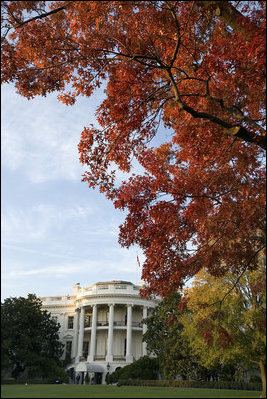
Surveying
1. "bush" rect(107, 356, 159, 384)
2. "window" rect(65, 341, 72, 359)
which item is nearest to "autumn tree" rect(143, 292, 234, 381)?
"bush" rect(107, 356, 159, 384)

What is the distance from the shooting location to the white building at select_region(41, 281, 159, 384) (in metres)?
46.2

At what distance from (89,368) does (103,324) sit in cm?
882

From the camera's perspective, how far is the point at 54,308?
178ft

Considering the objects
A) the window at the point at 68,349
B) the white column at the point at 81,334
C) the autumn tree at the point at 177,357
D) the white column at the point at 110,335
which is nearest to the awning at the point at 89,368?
the white column at the point at 110,335

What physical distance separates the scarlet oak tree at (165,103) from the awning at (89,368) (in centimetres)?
3471

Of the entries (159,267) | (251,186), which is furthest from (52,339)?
(251,186)

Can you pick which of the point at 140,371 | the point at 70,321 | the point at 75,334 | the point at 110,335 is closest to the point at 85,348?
the point at 75,334

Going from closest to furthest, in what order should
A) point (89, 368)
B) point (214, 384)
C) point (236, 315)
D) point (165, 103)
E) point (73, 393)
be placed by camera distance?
1. point (73, 393)
2. point (165, 103)
3. point (236, 315)
4. point (214, 384)
5. point (89, 368)

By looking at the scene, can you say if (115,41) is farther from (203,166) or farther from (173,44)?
(203,166)

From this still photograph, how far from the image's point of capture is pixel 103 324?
51000 mm

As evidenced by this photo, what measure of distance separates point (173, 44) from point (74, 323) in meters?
48.1

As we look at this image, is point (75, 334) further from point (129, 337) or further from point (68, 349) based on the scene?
point (129, 337)

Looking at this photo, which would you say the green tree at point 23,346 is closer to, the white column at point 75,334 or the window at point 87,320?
the white column at point 75,334

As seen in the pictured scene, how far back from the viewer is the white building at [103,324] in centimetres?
4625
